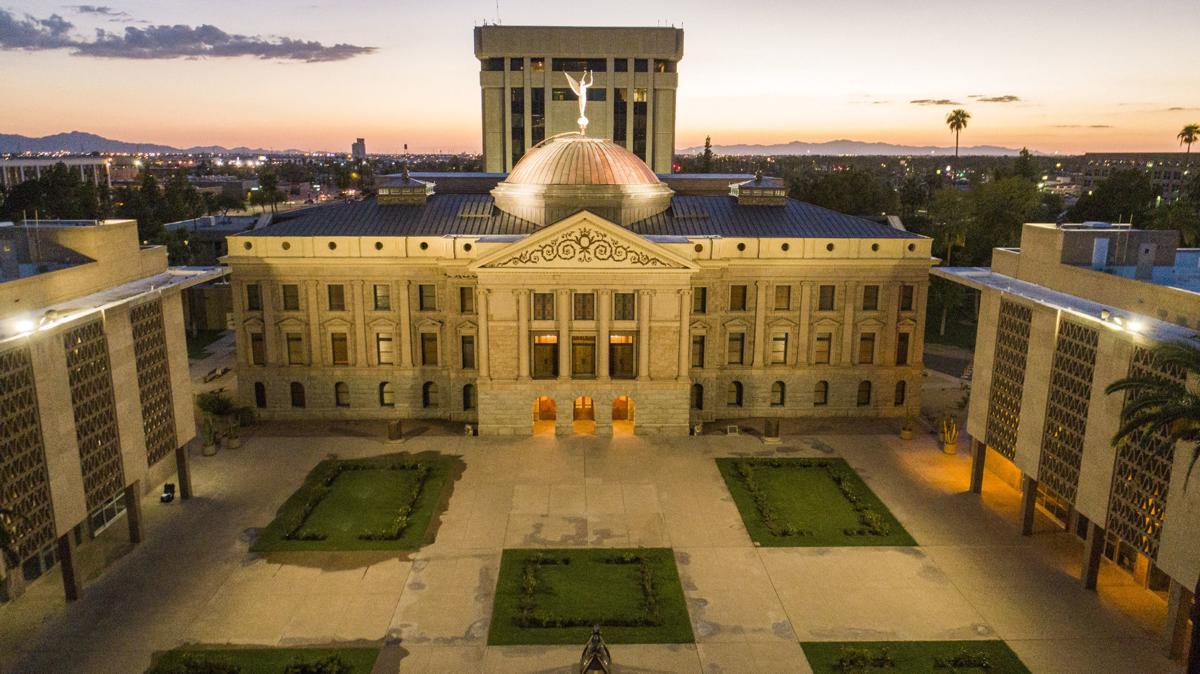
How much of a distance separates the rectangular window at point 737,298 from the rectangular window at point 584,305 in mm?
10211

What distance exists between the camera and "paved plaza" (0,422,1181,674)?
29.1 m

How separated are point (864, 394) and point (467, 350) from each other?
28.5m

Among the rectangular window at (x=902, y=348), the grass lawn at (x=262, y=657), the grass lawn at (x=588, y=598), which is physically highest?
the rectangular window at (x=902, y=348)

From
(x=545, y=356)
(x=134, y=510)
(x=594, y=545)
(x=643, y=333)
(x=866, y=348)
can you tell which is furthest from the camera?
(x=866, y=348)

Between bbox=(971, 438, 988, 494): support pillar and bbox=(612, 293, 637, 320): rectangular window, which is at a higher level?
bbox=(612, 293, 637, 320): rectangular window

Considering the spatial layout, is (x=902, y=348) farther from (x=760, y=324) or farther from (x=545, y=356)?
(x=545, y=356)

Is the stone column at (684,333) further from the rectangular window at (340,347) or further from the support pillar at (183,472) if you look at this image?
the support pillar at (183,472)

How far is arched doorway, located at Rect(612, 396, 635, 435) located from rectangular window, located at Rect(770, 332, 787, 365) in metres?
10.7

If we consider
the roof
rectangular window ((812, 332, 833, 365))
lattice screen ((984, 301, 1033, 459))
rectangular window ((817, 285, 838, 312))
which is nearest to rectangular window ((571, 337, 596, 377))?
the roof

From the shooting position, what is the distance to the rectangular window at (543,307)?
168ft

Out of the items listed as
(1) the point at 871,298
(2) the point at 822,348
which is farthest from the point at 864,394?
(1) the point at 871,298

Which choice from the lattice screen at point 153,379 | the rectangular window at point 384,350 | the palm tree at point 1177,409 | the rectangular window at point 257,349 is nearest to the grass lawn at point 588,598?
the palm tree at point 1177,409

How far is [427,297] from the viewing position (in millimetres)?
54281

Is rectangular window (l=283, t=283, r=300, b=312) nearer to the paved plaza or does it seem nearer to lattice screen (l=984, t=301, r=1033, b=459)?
the paved plaza
